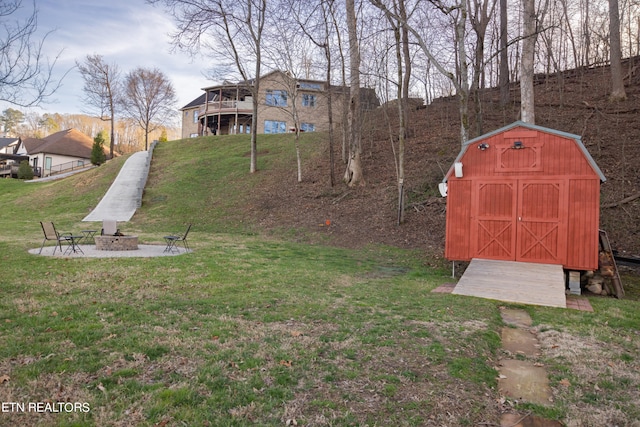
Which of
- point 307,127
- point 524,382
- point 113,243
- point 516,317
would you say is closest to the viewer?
point 524,382

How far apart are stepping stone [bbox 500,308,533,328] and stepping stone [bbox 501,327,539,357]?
340 mm

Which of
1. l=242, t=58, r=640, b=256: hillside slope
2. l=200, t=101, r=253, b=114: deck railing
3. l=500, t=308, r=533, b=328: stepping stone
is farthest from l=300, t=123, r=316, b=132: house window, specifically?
l=500, t=308, r=533, b=328: stepping stone

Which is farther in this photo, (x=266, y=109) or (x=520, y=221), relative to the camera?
(x=266, y=109)

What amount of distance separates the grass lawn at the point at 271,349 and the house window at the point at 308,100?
1180 inches

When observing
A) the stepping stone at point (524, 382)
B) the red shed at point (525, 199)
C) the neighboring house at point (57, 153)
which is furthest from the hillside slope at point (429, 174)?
the neighboring house at point (57, 153)

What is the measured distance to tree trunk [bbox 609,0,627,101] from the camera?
58.5 ft

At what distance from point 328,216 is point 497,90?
16.9m

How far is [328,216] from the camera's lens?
17.3 meters

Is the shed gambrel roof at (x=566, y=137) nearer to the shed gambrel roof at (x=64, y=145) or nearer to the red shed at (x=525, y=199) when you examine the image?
the red shed at (x=525, y=199)

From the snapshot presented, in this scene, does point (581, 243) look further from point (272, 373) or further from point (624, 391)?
point (272, 373)

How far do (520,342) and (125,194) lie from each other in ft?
74.7

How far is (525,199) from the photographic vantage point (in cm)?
977

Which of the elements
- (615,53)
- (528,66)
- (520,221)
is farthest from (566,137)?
(615,53)

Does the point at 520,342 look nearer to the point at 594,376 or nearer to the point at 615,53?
the point at 594,376
